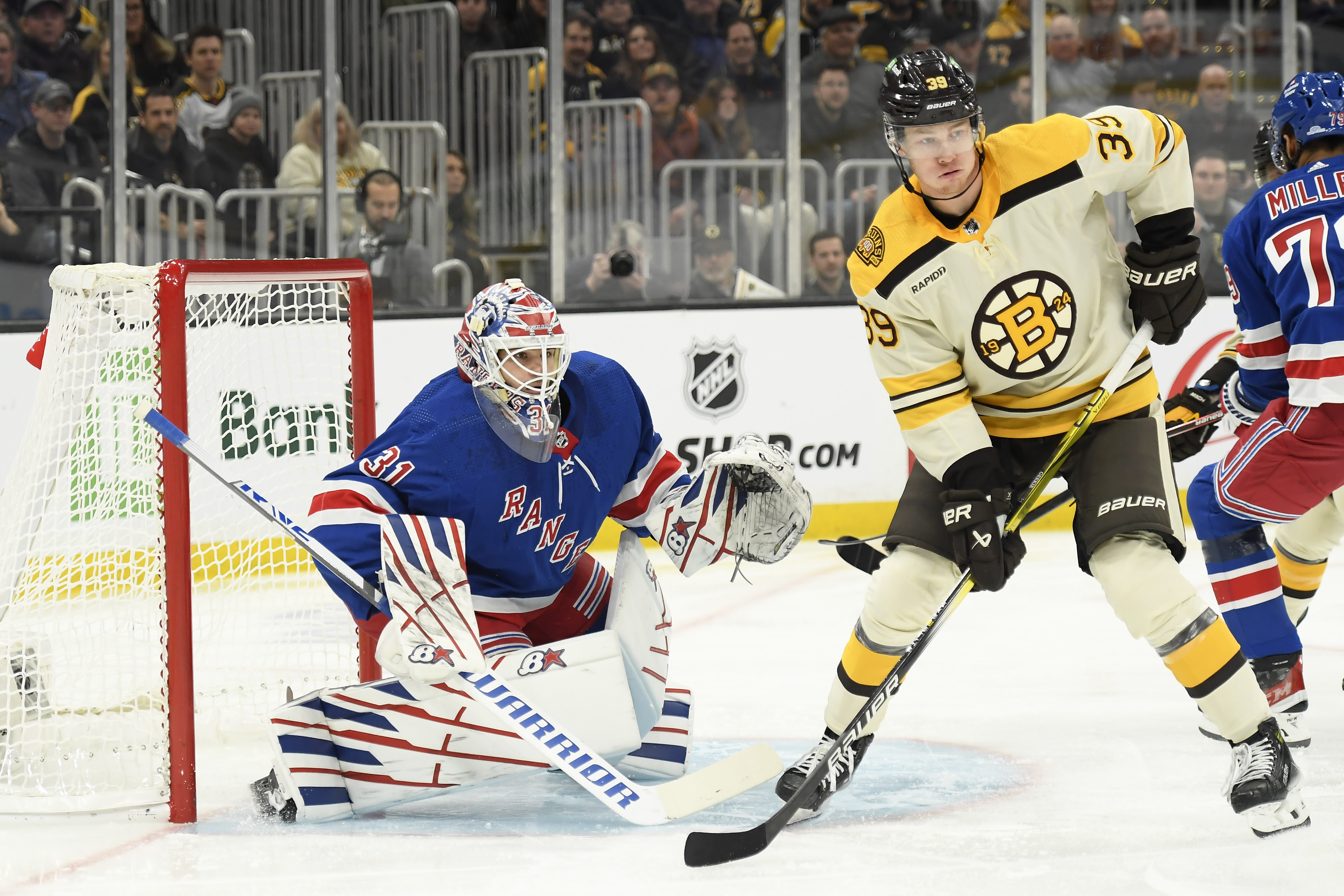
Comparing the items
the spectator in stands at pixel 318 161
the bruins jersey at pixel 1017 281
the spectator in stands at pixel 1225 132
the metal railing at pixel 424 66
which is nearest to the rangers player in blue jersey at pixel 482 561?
the bruins jersey at pixel 1017 281

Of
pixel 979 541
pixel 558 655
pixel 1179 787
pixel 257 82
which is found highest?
pixel 257 82

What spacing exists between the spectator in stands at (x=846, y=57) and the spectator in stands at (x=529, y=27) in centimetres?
92

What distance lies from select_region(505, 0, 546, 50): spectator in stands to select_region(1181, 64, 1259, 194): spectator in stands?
235cm

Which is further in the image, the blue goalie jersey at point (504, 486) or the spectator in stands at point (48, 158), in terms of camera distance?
the spectator in stands at point (48, 158)

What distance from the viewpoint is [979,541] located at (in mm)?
2014

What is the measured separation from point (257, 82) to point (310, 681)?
8.77 ft

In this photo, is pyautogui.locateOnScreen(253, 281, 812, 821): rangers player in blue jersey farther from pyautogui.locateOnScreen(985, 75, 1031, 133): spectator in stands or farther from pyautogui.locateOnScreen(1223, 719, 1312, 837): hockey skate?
pyautogui.locateOnScreen(985, 75, 1031, 133): spectator in stands

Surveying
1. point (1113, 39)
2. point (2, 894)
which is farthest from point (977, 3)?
point (2, 894)

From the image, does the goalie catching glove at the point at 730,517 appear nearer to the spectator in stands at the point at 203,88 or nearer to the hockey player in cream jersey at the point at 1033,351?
the hockey player in cream jersey at the point at 1033,351

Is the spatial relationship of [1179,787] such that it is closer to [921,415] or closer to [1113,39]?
[921,415]

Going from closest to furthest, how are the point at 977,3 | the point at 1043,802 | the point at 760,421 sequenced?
the point at 1043,802
the point at 760,421
the point at 977,3

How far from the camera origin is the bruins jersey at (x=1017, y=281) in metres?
2.05

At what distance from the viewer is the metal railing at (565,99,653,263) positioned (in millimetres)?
5000

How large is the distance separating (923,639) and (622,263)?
3.08 meters
